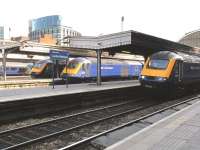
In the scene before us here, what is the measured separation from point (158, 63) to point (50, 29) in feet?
328

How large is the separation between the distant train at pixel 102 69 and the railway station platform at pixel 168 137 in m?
17.1

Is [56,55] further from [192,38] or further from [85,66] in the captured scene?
[192,38]

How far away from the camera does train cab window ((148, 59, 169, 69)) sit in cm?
1873

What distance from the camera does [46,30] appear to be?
394 feet

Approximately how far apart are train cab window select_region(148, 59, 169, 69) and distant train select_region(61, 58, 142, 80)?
8.94 meters

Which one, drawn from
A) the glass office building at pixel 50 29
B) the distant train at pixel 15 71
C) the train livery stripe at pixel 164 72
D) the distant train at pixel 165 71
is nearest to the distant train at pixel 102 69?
the distant train at pixel 165 71

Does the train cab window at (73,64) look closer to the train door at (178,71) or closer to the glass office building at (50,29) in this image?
the train door at (178,71)

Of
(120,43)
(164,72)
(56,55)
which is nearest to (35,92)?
(56,55)

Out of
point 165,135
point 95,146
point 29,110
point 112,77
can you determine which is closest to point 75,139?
A: point 95,146

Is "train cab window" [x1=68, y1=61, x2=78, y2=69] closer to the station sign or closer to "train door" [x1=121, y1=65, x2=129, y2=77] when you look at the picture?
"train door" [x1=121, y1=65, x2=129, y2=77]

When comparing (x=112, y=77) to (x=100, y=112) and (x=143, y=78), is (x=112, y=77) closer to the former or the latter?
(x=143, y=78)

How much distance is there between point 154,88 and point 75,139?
10.2 meters

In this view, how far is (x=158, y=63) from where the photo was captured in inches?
753

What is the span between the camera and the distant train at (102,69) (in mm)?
29969
